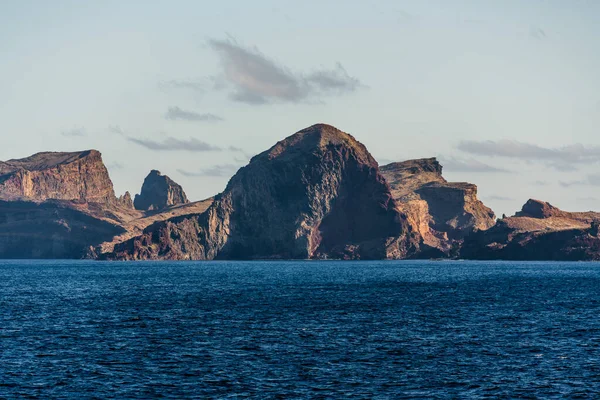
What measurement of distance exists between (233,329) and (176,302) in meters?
38.3

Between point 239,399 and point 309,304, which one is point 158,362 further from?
point 309,304

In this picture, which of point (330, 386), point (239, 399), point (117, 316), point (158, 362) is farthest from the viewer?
point (117, 316)

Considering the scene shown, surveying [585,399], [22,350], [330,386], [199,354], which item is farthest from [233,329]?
[585,399]

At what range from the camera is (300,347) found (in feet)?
242

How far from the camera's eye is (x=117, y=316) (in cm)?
10056

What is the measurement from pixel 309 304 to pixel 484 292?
4392cm

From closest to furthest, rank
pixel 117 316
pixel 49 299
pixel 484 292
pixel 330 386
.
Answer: pixel 330 386
pixel 117 316
pixel 49 299
pixel 484 292

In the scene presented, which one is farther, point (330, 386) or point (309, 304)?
point (309, 304)

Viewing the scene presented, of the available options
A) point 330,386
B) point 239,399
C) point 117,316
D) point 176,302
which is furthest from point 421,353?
point 176,302

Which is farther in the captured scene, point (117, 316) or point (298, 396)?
point (117, 316)

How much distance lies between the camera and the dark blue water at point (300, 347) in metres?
56.5

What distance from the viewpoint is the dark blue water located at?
56531 mm

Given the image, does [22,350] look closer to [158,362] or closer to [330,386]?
[158,362]

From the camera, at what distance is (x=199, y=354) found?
69750 mm
